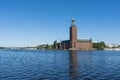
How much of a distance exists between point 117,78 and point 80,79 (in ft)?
17.1

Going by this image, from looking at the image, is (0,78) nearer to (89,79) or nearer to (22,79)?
(22,79)

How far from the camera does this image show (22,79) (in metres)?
28.2

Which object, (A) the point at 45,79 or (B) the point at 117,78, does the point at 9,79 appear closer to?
(A) the point at 45,79

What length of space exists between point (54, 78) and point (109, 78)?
7317 millimetres

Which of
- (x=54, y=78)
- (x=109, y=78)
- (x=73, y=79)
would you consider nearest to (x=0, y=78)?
(x=54, y=78)

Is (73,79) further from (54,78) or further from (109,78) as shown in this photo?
(109,78)

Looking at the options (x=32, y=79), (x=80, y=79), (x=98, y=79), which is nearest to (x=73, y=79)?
(x=80, y=79)

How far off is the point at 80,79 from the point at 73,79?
2.96 ft

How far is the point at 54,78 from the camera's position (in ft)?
95.7

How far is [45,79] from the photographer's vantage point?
28.3 meters

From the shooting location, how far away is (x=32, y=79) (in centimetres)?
2822

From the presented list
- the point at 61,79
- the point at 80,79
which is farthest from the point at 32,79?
the point at 80,79

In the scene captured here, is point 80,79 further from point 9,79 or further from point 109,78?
point 9,79

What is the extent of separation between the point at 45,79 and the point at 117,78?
31.5ft
